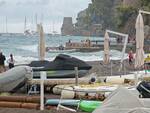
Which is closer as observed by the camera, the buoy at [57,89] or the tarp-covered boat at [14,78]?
the tarp-covered boat at [14,78]

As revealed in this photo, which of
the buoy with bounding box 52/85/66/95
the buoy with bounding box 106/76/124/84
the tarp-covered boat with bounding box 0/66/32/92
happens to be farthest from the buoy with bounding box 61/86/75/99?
the buoy with bounding box 106/76/124/84

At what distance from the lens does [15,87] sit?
18.8 metres

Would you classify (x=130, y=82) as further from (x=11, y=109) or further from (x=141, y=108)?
(x=141, y=108)

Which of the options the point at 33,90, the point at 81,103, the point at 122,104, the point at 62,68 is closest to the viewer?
the point at 122,104

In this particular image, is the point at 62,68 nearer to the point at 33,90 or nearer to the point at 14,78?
the point at 33,90

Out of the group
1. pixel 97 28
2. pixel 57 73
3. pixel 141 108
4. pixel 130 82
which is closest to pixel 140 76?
pixel 130 82

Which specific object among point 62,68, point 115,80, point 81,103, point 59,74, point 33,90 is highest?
point 62,68

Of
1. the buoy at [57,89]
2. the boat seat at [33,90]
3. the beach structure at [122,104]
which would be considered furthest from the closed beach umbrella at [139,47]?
the beach structure at [122,104]

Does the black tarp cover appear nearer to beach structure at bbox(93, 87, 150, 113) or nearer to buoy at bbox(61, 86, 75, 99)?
buoy at bbox(61, 86, 75, 99)

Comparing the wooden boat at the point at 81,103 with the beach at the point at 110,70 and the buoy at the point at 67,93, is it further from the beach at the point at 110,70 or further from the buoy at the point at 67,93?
the beach at the point at 110,70

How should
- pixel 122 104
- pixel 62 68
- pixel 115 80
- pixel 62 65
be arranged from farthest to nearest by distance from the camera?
pixel 62 65, pixel 62 68, pixel 115 80, pixel 122 104

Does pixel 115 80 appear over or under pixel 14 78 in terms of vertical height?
under

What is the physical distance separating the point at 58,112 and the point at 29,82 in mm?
A: 5172

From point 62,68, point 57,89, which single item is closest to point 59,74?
point 62,68
